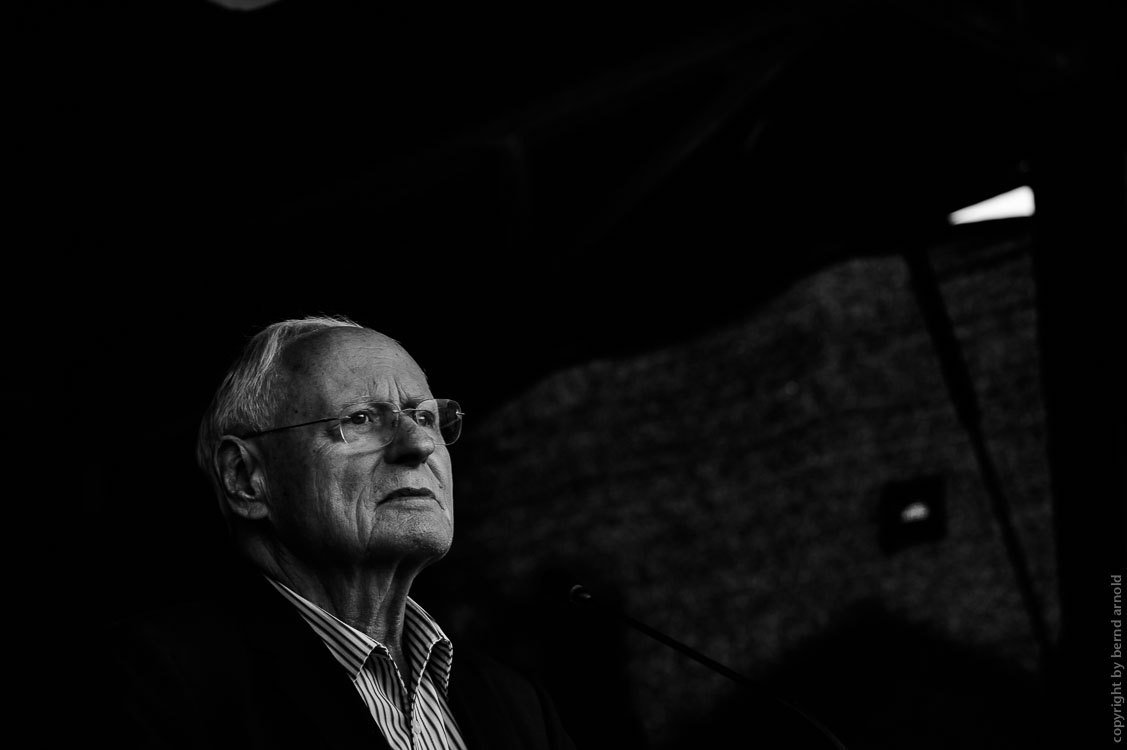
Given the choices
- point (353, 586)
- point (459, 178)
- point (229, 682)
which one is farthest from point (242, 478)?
point (459, 178)

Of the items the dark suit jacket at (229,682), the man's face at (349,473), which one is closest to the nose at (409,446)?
the man's face at (349,473)

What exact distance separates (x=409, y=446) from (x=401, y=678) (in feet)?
1.05

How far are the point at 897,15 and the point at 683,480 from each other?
2.07 metres

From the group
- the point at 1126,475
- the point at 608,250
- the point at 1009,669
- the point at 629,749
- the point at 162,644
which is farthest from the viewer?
the point at 1009,669

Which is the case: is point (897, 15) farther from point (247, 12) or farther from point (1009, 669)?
point (1009, 669)

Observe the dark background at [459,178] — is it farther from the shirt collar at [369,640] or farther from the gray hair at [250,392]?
the shirt collar at [369,640]

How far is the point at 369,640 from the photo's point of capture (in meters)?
1.55

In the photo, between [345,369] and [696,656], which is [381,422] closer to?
[345,369]

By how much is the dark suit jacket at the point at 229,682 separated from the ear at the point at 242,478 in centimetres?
11

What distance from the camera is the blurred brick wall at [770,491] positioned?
169 inches

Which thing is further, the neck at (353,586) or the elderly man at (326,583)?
the neck at (353,586)

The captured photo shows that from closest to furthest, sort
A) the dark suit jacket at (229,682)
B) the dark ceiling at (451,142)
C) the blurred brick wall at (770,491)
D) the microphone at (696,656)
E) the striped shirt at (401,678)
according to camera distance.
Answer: the dark suit jacket at (229,682) → the striped shirt at (401,678) → the microphone at (696,656) → the dark ceiling at (451,142) → the blurred brick wall at (770,491)

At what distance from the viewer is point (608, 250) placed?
337 centimetres

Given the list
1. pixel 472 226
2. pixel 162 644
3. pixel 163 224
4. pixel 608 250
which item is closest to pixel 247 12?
pixel 163 224
